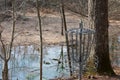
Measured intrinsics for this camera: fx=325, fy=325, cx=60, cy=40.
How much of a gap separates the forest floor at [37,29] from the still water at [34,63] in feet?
3.28

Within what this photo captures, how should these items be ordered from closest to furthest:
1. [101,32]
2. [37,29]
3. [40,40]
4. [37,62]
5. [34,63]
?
[101,32], [40,40], [34,63], [37,62], [37,29]

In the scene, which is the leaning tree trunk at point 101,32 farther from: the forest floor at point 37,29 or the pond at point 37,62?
the forest floor at point 37,29

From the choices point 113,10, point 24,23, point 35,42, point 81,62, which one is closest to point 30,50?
point 35,42

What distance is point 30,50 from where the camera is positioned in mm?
16438

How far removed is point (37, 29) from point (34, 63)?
6787 mm

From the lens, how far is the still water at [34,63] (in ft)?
38.2

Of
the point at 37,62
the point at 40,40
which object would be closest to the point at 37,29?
the point at 37,62

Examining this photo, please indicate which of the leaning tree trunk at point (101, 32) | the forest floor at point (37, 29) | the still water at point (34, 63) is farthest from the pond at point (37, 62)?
the leaning tree trunk at point (101, 32)

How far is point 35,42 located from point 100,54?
34.8ft

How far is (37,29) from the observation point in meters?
20.2

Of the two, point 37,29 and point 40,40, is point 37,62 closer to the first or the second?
point 40,40

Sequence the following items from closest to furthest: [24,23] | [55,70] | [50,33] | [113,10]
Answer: [55,70] → [50,33] → [24,23] → [113,10]

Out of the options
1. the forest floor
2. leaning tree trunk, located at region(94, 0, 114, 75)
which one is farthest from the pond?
leaning tree trunk, located at region(94, 0, 114, 75)

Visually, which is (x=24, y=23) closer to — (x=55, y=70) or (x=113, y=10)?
(x=113, y=10)
